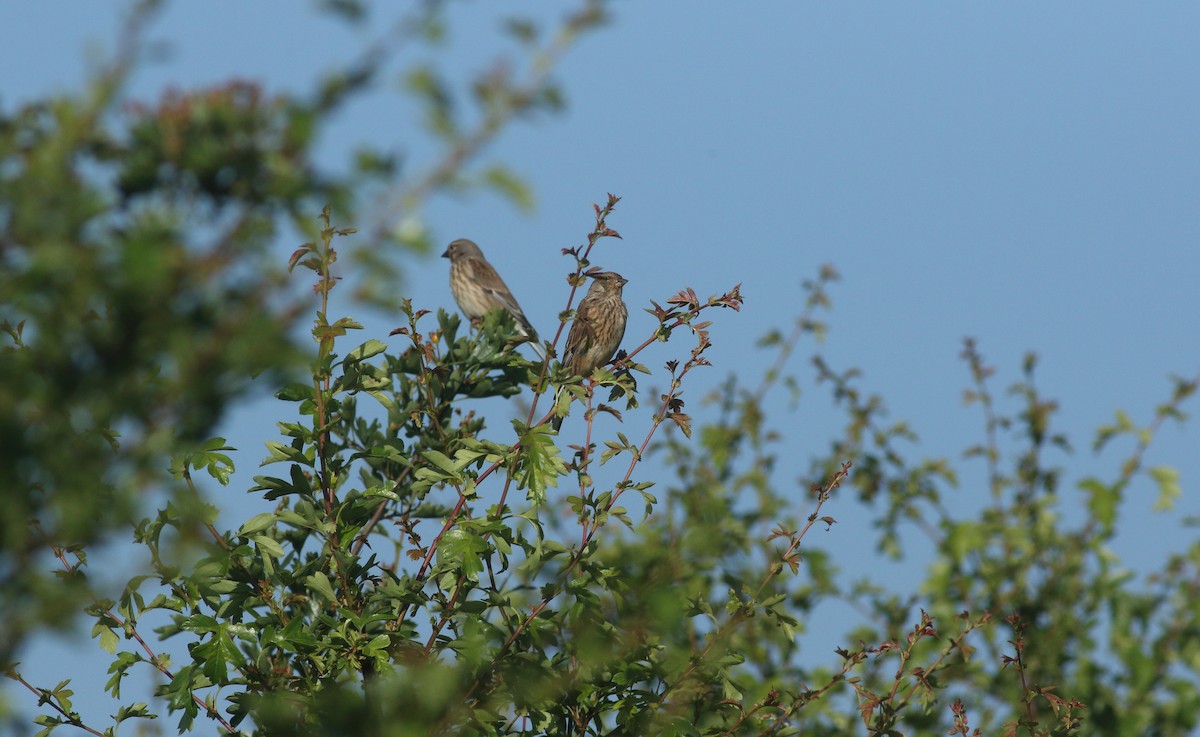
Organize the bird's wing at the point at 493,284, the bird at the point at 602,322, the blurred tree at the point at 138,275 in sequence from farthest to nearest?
the bird's wing at the point at 493,284, the bird at the point at 602,322, the blurred tree at the point at 138,275

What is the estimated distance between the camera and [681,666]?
16.5 feet

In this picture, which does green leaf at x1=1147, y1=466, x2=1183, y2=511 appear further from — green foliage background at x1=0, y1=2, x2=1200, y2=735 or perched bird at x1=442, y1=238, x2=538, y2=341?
perched bird at x1=442, y1=238, x2=538, y2=341

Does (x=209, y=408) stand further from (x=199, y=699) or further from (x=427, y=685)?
(x=199, y=699)

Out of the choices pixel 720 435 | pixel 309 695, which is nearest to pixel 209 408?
pixel 309 695

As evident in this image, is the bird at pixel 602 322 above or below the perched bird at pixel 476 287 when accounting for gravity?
below

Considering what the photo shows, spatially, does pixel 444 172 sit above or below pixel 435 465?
below

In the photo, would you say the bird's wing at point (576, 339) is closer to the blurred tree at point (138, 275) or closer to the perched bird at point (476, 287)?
the perched bird at point (476, 287)

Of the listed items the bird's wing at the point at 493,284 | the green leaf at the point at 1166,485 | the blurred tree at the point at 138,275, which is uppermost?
the bird's wing at the point at 493,284

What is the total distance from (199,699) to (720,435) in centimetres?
511

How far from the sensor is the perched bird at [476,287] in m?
11.4

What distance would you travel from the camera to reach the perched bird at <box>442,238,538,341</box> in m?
11.4

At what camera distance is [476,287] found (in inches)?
457

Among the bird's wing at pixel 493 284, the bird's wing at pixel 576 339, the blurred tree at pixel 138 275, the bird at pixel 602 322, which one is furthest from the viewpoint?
the bird's wing at pixel 493 284

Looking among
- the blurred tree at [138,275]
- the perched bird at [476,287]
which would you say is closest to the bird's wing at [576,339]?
the perched bird at [476,287]
